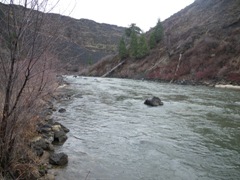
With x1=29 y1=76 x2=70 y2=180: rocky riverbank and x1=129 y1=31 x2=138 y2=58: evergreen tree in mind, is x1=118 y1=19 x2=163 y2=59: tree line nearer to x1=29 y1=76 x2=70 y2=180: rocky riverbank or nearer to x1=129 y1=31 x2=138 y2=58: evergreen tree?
x1=129 y1=31 x2=138 y2=58: evergreen tree

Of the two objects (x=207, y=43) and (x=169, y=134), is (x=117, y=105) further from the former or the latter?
(x=207, y=43)

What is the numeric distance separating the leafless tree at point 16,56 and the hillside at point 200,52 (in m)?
31.0

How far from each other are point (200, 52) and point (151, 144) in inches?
1462

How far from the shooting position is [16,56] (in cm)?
512

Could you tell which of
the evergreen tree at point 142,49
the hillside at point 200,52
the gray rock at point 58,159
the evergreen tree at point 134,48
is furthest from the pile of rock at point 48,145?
the evergreen tree at point 134,48

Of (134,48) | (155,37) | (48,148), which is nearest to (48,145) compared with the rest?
(48,148)

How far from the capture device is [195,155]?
888cm

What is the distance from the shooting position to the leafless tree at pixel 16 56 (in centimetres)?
511

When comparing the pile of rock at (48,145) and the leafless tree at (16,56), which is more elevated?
the leafless tree at (16,56)

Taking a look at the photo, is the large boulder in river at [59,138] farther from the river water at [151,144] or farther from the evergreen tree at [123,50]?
the evergreen tree at [123,50]

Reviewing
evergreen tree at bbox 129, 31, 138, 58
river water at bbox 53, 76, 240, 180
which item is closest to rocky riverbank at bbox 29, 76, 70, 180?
river water at bbox 53, 76, 240, 180

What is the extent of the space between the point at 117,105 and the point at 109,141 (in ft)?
27.6

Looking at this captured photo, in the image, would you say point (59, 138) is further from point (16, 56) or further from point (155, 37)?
point (155, 37)

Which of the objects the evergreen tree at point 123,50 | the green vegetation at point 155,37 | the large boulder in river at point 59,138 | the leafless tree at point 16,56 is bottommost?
the large boulder in river at point 59,138
